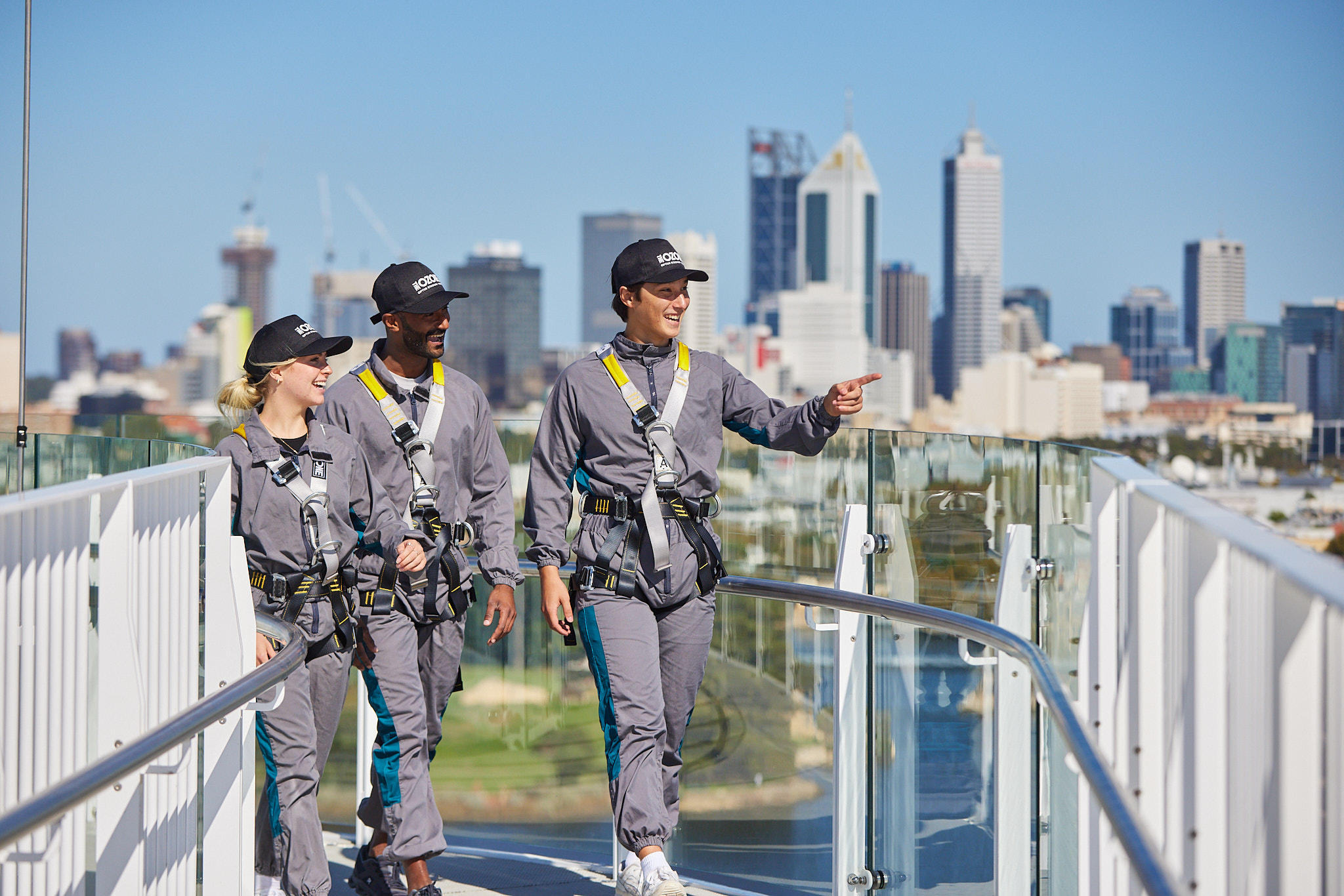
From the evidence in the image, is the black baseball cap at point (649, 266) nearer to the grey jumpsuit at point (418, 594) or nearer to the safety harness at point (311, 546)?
the grey jumpsuit at point (418, 594)

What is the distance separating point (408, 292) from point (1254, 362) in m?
182

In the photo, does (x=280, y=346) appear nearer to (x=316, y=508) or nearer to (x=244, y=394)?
(x=244, y=394)

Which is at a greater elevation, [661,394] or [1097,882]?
[661,394]

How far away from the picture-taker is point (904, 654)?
4207mm

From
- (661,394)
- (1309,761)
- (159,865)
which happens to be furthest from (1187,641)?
(661,394)

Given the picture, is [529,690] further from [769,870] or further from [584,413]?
[584,413]

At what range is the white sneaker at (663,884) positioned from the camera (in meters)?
3.86

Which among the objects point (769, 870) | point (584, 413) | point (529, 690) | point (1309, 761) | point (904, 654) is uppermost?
point (584, 413)

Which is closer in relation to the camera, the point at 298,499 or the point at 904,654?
the point at 298,499

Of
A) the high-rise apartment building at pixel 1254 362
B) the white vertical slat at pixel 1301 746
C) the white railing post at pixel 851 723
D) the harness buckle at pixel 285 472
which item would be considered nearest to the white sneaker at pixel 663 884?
the white railing post at pixel 851 723

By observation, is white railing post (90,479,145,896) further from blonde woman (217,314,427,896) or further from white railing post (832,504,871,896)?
white railing post (832,504,871,896)

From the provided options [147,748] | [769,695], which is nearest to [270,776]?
[147,748]

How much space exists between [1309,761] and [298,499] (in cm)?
287

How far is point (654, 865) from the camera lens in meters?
3.92
